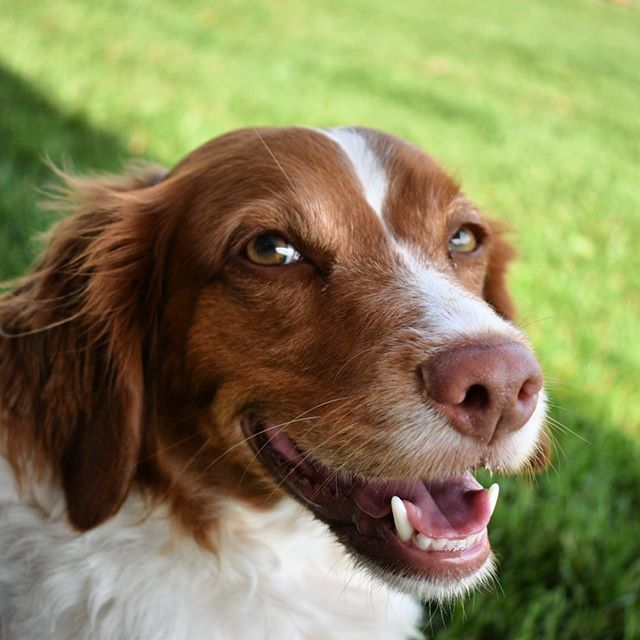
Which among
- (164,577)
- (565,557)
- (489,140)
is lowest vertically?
(489,140)

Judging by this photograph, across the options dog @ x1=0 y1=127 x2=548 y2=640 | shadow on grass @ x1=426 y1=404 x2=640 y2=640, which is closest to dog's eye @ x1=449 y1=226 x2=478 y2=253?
dog @ x1=0 y1=127 x2=548 y2=640

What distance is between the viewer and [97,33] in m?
9.20

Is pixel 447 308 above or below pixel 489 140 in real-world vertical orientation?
above

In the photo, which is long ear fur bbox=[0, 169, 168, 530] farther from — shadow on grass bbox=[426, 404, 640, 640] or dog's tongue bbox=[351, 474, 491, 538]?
shadow on grass bbox=[426, 404, 640, 640]

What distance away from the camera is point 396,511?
2166 millimetres

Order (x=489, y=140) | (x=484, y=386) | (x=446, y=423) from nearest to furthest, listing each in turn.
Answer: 1. (x=484, y=386)
2. (x=446, y=423)
3. (x=489, y=140)

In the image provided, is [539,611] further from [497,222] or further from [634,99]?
[634,99]

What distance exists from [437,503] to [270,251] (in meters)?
0.83

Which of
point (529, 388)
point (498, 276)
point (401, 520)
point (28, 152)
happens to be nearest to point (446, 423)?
point (529, 388)

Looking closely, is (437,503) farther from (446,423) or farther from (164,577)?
(164,577)

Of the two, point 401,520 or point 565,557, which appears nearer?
point 401,520

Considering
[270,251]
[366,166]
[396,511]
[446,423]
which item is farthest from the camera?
[366,166]

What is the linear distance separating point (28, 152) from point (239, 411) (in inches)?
147

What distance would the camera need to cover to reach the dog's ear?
3.27 metres
